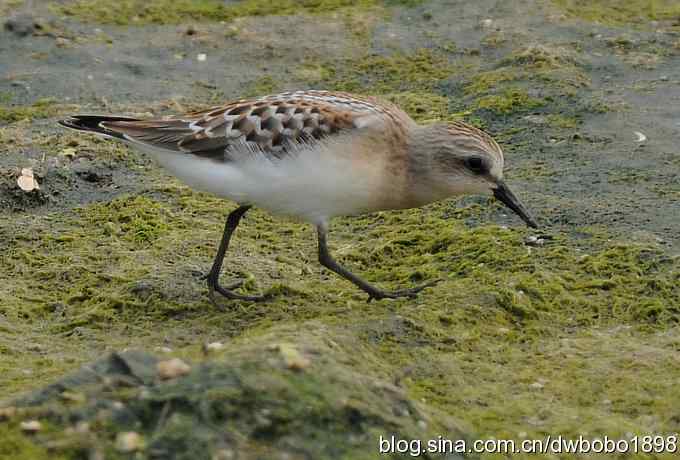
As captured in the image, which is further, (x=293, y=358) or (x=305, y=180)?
(x=305, y=180)

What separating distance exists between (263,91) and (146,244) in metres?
3.81

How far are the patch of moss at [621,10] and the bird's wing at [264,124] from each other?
6720mm

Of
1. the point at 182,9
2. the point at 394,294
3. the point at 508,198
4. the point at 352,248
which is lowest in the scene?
the point at 352,248

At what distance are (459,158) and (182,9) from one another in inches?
299

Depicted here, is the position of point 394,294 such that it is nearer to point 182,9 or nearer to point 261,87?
point 261,87

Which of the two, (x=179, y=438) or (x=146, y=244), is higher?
(x=179, y=438)

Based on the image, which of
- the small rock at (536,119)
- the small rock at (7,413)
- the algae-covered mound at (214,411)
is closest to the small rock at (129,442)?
the algae-covered mound at (214,411)

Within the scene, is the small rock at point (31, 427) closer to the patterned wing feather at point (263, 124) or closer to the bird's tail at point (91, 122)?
the patterned wing feather at point (263, 124)

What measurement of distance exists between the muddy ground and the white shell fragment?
0.16 feet

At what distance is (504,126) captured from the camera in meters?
10.2

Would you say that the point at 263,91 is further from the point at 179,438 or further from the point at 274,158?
the point at 179,438

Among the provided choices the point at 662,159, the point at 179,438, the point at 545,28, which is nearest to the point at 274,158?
the point at 179,438

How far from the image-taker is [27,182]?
8922 mm

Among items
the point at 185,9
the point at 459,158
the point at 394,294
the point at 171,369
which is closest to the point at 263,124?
the point at 459,158
